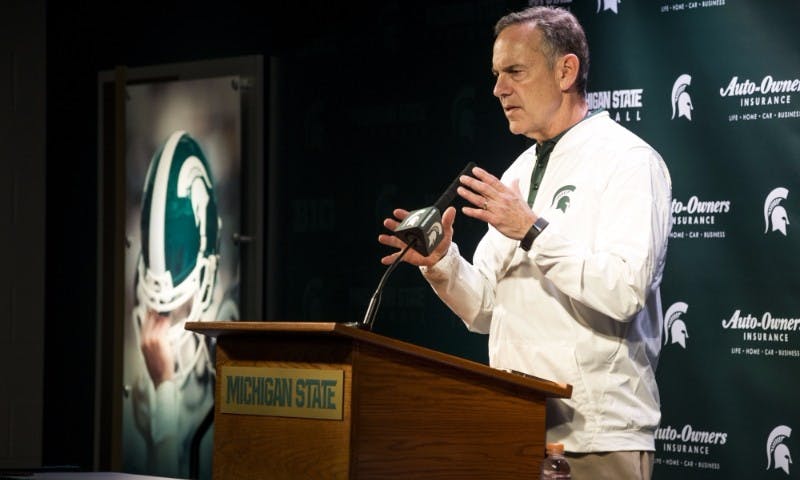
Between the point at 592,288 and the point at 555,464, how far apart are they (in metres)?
0.39

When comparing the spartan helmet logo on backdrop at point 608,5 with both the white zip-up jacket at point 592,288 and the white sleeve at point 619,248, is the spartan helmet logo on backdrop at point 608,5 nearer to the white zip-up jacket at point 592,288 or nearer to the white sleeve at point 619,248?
the white zip-up jacket at point 592,288

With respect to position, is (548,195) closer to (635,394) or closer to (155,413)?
(635,394)

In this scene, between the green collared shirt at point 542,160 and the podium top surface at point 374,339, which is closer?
the podium top surface at point 374,339

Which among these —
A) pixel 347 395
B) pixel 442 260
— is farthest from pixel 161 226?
pixel 347 395

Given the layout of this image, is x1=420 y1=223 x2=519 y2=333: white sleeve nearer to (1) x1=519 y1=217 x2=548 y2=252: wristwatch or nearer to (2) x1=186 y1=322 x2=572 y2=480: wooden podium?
(1) x1=519 y1=217 x2=548 y2=252: wristwatch

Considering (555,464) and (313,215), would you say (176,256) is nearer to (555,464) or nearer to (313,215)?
(313,215)

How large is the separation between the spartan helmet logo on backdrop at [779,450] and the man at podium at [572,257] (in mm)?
1334

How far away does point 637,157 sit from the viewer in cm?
273

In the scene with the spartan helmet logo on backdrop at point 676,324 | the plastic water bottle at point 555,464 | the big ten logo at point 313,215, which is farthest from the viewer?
the big ten logo at point 313,215

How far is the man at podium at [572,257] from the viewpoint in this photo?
2.57 meters

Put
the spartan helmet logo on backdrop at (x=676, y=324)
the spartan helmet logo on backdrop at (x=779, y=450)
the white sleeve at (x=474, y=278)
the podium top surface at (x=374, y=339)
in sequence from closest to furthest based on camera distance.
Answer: the podium top surface at (x=374, y=339), the white sleeve at (x=474, y=278), the spartan helmet logo on backdrop at (x=779, y=450), the spartan helmet logo on backdrop at (x=676, y=324)

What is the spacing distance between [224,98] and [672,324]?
2453 mm

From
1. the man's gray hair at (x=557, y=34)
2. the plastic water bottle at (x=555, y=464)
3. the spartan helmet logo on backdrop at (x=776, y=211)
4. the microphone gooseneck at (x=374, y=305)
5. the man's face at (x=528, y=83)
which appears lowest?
the plastic water bottle at (x=555, y=464)

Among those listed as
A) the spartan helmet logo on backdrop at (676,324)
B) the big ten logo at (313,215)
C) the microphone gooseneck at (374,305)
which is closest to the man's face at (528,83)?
the microphone gooseneck at (374,305)
